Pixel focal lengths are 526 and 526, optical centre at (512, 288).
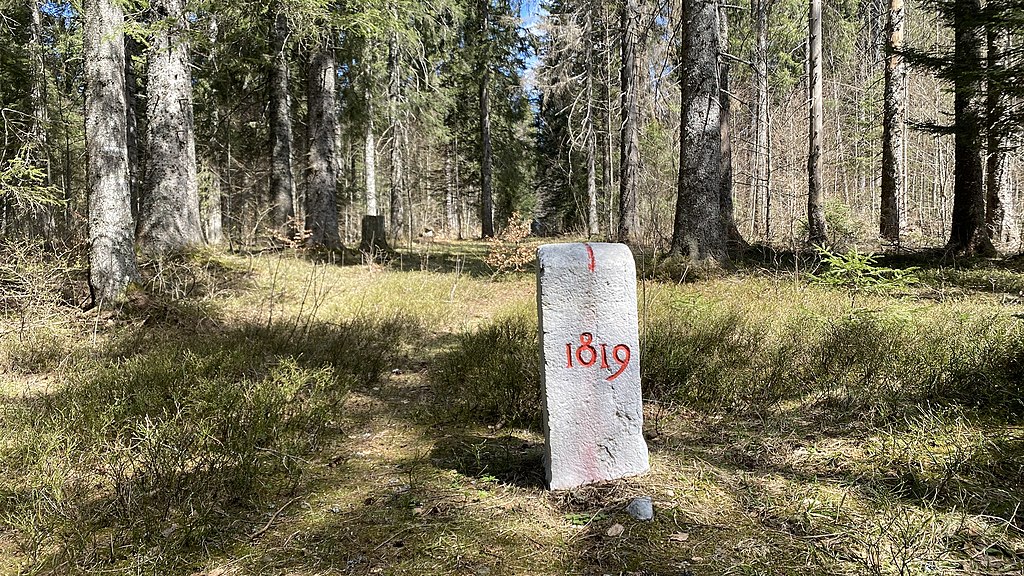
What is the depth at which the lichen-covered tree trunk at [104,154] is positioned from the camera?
569cm

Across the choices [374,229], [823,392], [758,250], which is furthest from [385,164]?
[823,392]

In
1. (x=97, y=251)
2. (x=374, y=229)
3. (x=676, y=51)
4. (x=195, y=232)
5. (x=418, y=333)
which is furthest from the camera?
(x=374, y=229)

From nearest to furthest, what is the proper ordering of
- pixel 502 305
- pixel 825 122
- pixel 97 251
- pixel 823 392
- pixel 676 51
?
1. pixel 823 392
2. pixel 97 251
3. pixel 502 305
4. pixel 676 51
5. pixel 825 122

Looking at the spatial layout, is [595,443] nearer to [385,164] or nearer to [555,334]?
[555,334]

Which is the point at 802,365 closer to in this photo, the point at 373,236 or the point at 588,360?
the point at 588,360

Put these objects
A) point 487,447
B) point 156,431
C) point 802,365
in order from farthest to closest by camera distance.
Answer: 1. point 802,365
2. point 487,447
3. point 156,431

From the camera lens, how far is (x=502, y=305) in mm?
7672

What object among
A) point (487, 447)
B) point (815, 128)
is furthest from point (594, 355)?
point (815, 128)

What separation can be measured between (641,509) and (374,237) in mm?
10192

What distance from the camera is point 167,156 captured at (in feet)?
27.7

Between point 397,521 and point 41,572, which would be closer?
point 41,572

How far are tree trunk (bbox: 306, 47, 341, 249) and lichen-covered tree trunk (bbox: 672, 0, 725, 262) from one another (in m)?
7.36

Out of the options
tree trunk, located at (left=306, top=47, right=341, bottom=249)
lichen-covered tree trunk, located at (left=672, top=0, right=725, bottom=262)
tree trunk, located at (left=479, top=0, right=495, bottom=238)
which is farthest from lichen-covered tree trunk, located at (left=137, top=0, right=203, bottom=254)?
tree trunk, located at (left=479, top=0, right=495, bottom=238)

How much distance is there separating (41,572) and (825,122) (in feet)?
78.7
